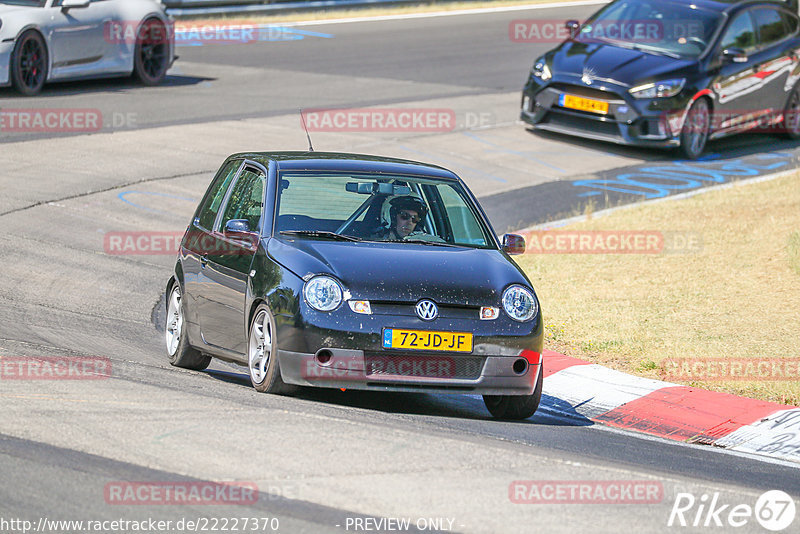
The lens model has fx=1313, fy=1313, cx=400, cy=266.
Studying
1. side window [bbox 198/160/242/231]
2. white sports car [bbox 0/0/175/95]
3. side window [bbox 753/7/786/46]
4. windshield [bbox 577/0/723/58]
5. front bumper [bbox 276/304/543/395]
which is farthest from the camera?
side window [bbox 753/7/786/46]

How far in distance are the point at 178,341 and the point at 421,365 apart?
8.33ft

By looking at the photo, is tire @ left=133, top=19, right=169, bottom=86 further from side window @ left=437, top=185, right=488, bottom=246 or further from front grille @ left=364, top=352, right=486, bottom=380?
front grille @ left=364, top=352, right=486, bottom=380

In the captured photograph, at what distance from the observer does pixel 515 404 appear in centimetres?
816

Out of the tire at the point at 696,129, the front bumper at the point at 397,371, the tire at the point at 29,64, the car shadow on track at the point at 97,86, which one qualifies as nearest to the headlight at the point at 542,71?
the tire at the point at 696,129

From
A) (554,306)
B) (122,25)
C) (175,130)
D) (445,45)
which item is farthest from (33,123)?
(445,45)

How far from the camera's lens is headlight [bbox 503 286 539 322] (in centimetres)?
782

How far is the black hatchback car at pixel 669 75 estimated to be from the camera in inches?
741

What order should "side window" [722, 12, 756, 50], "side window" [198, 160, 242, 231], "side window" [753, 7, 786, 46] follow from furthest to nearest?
"side window" [753, 7, 786, 46] < "side window" [722, 12, 756, 50] < "side window" [198, 160, 242, 231]

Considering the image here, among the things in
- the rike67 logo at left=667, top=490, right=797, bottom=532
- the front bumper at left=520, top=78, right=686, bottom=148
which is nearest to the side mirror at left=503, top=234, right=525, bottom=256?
the rike67 logo at left=667, top=490, right=797, bottom=532

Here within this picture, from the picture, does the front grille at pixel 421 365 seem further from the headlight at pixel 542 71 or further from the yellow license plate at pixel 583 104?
the headlight at pixel 542 71

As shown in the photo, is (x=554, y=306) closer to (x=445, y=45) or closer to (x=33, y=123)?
(x=33, y=123)

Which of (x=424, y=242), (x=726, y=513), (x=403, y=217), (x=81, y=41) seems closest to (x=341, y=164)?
(x=403, y=217)

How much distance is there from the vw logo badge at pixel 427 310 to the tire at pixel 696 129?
12.3m

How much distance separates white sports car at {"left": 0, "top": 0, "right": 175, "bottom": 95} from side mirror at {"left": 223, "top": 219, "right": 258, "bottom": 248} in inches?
428
